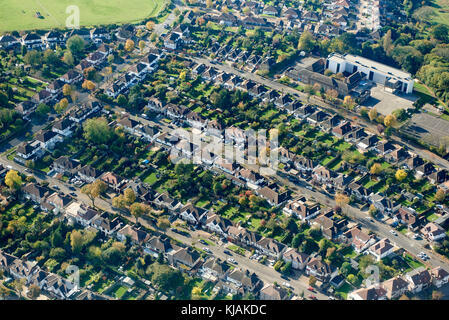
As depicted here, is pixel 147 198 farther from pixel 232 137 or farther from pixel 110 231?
pixel 232 137

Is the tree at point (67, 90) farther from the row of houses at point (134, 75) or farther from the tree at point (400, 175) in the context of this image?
the tree at point (400, 175)

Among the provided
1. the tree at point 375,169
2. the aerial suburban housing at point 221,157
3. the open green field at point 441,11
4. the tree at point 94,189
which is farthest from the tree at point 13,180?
the open green field at point 441,11

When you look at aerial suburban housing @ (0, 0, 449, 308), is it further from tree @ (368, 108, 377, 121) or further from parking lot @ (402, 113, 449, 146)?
parking lot @ (402, 113, 449, 146)

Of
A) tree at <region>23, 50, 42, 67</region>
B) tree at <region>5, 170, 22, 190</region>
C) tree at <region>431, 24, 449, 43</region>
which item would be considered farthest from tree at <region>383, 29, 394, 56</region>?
tree at <region>5, 170, 22, 190</region>

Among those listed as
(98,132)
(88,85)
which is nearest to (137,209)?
(98,132)

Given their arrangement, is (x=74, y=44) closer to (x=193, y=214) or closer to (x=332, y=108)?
(x=332, y=108)

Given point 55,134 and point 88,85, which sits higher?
point 88,85
